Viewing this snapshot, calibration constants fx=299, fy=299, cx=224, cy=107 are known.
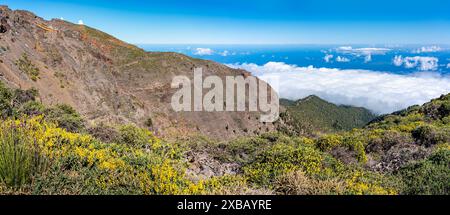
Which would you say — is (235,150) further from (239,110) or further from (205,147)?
(239,110)

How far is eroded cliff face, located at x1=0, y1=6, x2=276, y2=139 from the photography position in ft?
91.7

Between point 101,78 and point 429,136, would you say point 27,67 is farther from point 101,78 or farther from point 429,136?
point 429,136

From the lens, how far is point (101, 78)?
4075 cm

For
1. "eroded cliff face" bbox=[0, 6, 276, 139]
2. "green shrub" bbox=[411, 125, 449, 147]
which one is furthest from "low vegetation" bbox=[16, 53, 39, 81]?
"green shrub" bbox=[411, 125, 449, 147]

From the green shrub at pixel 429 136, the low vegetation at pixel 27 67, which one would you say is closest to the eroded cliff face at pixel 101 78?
the low vegetation at pixel 27 67

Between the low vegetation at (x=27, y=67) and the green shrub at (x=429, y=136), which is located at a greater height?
the low vegetation at (x=27, y=67)

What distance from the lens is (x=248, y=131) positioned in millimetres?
56844

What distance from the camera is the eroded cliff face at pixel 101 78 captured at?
27.9 m

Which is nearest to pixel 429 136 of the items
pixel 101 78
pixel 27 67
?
pixel 27 67

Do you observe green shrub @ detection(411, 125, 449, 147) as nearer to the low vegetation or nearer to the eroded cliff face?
the eroded cliff face

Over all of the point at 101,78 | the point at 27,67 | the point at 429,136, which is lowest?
the point at 429,136

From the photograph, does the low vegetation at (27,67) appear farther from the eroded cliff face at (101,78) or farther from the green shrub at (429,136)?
the green shrub at (429,136)
